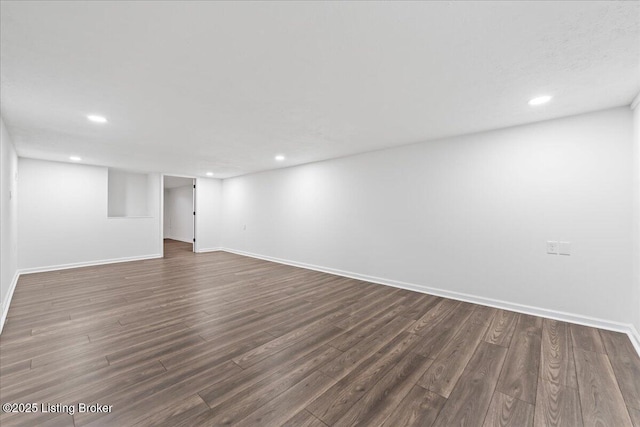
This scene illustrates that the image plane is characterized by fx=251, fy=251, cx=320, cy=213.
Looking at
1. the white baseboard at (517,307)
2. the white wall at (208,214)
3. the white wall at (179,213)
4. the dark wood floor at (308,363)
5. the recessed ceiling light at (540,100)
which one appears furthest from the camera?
the white wall at (179,213)

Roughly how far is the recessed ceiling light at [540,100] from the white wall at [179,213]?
33.3 feet

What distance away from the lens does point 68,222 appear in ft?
18.2

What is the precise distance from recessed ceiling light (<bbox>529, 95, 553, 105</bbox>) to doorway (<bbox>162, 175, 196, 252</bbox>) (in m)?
9.79

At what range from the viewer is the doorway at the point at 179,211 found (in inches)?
387

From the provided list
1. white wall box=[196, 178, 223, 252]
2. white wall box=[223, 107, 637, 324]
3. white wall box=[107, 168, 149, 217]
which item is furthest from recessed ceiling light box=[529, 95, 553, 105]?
white wall box=[107, 168, 149, 217]

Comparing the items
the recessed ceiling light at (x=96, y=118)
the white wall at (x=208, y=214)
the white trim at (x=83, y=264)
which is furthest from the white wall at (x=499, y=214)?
the white trim at (x=83, y=264)

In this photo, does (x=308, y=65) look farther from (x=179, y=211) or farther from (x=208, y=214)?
(x=179, y=211)

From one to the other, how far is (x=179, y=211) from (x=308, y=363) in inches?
403

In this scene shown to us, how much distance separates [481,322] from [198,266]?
552 cm

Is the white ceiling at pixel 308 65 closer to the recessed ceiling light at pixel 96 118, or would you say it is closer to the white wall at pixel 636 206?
the recessed ceiling light at pixel 96 118

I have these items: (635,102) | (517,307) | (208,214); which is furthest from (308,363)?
(208,214)

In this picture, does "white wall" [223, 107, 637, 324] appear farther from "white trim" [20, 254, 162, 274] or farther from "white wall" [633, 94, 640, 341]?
"white trim" [20, 254, 162, 274]

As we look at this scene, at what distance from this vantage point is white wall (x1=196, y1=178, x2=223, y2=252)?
305 inches

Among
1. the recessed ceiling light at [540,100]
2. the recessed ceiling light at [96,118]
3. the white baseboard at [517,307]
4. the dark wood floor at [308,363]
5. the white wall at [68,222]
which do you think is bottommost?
the dark wood floor at [308,363]
